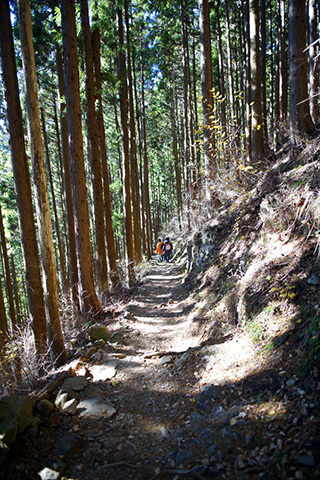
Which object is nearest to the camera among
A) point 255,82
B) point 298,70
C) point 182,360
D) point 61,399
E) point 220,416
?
point 220,416

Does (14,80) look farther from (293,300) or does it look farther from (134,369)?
(293,300)

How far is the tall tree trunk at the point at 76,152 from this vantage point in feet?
23.1

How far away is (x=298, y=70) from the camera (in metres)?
6.82

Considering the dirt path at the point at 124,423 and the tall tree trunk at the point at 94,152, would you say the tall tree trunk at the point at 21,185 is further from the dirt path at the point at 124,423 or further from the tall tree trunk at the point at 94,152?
the tall tree trunk at the point at 94,152

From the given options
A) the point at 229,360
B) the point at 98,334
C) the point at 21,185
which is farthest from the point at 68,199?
the point at 229,360

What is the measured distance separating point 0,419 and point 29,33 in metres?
6.10

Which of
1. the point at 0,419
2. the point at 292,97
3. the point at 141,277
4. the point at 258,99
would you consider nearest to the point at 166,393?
the point at 0,419

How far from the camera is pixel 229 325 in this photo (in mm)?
5055

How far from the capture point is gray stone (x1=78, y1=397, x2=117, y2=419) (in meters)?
3.60

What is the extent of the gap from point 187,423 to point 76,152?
6611 mm

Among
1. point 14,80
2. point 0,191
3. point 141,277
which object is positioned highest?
point 14,80

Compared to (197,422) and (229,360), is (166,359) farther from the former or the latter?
(197,422)

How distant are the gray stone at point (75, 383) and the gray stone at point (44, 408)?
1.46 ft

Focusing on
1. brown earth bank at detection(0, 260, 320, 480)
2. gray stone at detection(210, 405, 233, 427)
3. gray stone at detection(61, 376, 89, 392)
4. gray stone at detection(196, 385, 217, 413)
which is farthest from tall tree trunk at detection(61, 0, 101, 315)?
gray stone at detection(210, 405, 233, 427)
